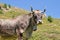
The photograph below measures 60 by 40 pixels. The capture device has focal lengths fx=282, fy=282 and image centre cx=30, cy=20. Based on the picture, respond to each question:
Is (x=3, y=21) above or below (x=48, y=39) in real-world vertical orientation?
above

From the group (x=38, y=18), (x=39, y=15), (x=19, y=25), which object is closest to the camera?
(x=38, y=18)

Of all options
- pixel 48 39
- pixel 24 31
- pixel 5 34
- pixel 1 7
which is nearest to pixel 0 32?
pixel 5 34

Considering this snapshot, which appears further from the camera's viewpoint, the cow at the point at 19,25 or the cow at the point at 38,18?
the cow at the point at 19,25

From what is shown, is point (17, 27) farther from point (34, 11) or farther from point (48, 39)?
point (48, 39)

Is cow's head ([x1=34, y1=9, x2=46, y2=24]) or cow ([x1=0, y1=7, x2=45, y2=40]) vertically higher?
cow's head ([x1=34, y1=9, x2=46, y2=24])

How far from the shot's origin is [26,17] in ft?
70.6

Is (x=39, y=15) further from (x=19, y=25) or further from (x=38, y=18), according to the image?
(x=19, y=25)

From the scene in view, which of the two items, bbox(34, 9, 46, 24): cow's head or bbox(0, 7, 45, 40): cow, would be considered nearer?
bbox(34, 9, 46, 24): cow's head

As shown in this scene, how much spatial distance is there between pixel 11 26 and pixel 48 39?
782 centimetres

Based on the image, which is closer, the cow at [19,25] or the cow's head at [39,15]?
the cow's head at [39,15]

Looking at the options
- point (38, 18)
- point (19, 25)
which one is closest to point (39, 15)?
point (38, 18)

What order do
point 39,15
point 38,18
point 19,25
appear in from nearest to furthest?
point 38,18 < point 39,15 < point 19,25

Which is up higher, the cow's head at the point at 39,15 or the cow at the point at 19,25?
the cow's head at the point at 39,15

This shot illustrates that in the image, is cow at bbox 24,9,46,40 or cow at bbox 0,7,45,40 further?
cow at bbox 0,7,45,40
